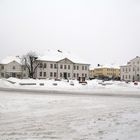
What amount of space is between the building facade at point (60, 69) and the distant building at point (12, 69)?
1337cm

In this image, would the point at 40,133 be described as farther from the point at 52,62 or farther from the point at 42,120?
the point at 52,62

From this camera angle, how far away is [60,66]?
3981 inches

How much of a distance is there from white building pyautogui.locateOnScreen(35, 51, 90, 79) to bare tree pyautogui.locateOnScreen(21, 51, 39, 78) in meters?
1.51

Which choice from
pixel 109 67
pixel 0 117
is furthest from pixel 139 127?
pixel 109 67

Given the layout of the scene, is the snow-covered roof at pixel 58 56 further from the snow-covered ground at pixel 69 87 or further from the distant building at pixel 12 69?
the snow-covered ground at pixel 69 87

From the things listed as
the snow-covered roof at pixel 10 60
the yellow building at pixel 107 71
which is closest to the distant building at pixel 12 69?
the snow-covered roof at pixel 10 60

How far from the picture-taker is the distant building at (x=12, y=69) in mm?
110188

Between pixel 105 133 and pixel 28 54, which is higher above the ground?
pixel 28 54

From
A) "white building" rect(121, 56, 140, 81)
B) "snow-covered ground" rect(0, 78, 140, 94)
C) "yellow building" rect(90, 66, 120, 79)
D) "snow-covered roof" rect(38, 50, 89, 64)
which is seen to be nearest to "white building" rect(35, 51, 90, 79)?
"snow-covered roof" rect(38, 50, 89, 64)

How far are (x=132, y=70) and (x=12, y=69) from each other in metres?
54.3

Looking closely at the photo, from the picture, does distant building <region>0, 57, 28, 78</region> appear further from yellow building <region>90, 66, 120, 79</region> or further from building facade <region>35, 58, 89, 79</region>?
yellow building <region>90, 66, 120, 79</region>

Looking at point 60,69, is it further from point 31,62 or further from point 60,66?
point 31,62

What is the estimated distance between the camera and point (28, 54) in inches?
3954

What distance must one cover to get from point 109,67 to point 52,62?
2847 inches
